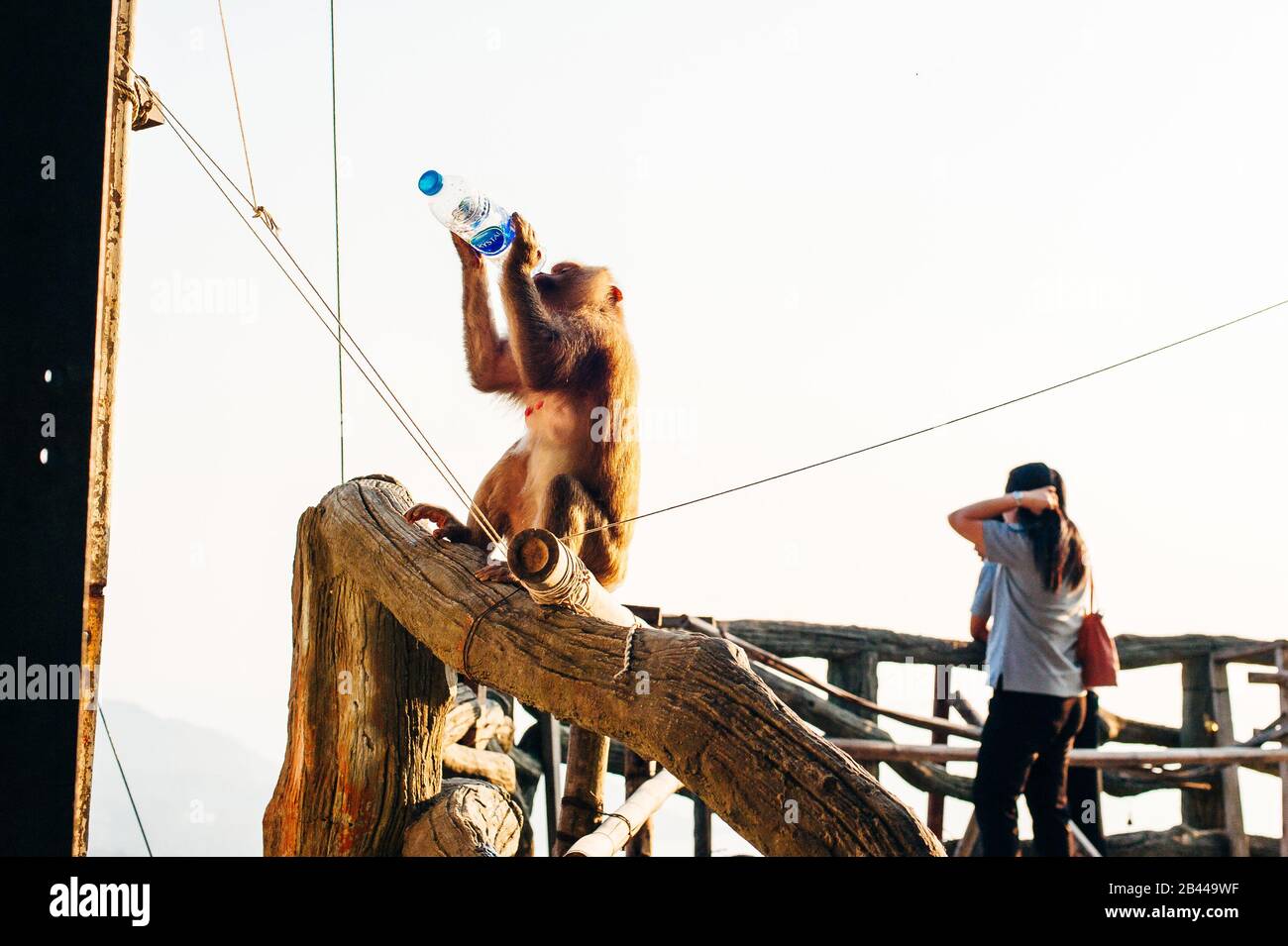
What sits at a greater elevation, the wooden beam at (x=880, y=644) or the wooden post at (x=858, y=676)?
the wooden beam at (x=880, y=644)

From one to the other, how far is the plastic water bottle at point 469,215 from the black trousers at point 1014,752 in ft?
7.23

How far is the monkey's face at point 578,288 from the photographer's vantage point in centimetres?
500

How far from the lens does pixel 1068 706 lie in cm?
362

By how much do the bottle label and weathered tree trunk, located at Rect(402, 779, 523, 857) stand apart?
1.94m

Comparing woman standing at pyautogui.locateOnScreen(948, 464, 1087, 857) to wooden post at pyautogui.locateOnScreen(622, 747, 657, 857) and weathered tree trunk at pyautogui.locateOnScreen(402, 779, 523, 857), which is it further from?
wooden post at pyautogui.locateOnScreen(622, 747, 657, 857)

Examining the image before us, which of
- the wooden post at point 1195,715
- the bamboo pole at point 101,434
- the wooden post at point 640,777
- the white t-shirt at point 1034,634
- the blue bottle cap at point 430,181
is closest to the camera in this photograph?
the bamboo pole at point 101,434

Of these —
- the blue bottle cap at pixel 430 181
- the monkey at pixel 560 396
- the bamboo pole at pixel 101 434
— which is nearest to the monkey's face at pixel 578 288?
the monkey at pixel 560 396

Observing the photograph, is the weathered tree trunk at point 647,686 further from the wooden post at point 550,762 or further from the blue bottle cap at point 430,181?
the wooden post at point 550,762

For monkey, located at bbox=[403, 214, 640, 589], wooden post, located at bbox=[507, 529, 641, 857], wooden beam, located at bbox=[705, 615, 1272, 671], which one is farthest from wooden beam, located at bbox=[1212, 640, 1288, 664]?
wooden post, located at bbox=[507, 529, 641, 857]

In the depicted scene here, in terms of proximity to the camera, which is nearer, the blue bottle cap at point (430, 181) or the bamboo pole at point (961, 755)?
the blue bottle cap at point (430, 181)

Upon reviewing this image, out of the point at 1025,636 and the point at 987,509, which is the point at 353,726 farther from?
the point at 1025,636
